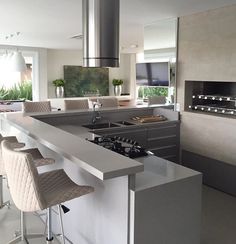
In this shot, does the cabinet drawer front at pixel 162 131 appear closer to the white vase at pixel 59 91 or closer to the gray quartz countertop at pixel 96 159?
the gray quartz countertop at pixel 96 159

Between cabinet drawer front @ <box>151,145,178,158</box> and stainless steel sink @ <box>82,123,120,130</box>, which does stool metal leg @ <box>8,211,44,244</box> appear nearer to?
stainless steel sink @ <box>82,123,120,130</box>

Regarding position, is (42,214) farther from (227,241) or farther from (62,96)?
(62,96)

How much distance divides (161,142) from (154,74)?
1.64 metres

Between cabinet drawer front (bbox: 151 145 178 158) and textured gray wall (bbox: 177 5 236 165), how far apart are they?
16 cm

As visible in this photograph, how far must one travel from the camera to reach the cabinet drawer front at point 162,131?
13.7 feet

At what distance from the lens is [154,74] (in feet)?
17.8

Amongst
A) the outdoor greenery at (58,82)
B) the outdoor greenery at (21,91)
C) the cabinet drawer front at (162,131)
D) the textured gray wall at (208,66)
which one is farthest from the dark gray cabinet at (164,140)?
the outdoor greenery at (21,91)

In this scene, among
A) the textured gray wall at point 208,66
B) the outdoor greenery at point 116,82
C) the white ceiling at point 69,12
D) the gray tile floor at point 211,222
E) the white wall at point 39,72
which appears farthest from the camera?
the outdoor greenery at point 116,82

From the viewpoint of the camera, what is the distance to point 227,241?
2.71m

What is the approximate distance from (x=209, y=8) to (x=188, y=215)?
2.74m

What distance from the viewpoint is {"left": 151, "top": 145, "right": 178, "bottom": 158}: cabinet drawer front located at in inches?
166

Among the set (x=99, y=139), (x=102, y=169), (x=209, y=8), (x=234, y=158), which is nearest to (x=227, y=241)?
(x=234, y=158)

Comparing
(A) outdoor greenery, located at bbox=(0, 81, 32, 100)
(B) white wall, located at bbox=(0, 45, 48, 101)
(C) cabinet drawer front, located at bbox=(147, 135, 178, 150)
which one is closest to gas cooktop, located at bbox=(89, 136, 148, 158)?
(C) cabinet drawer front, located at bbox=(147, 135, 178, 150)

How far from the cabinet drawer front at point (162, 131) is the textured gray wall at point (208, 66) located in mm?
142
